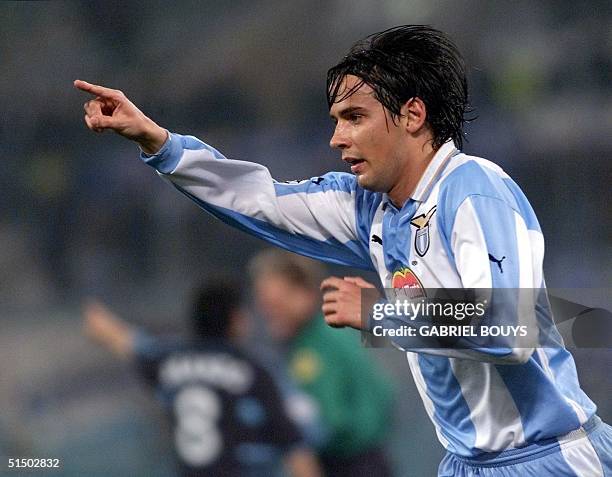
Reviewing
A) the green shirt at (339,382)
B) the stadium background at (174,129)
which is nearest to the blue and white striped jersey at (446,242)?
the green shirt at (339,382)

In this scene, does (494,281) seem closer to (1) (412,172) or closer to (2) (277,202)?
(1) (412,172)

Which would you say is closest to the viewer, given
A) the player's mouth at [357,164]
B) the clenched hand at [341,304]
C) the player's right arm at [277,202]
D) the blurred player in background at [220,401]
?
the clenched hand at [341,304]

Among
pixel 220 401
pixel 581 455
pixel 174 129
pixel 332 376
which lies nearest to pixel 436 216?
pixel 581 455

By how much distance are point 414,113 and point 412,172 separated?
0.14 m

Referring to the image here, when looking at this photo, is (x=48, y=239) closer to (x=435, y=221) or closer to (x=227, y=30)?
(x=227, y=30)

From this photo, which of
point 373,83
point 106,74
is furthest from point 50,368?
point 373,83

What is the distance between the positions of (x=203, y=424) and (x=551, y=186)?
1963mm

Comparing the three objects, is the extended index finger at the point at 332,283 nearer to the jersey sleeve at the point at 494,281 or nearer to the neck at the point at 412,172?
the jersey sleeve at the point at 494,281

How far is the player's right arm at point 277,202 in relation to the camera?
8.75ft

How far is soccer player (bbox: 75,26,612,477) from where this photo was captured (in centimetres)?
226

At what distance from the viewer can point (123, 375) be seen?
4.77 metres

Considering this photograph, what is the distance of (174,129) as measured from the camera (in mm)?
5102

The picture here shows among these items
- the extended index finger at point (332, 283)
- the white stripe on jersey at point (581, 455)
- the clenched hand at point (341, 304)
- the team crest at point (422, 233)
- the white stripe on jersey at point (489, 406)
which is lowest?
the white stripe on jersey at point (581, 455)

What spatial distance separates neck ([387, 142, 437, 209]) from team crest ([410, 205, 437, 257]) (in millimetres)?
102
